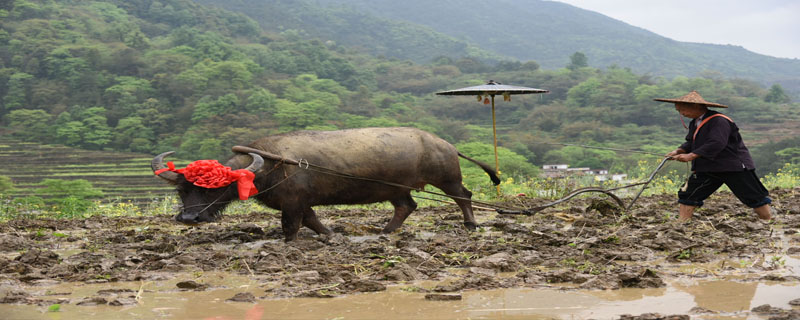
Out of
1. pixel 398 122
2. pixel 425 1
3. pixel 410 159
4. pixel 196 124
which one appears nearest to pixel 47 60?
pixel 196 124

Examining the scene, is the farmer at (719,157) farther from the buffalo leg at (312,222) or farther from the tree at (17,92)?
the tree at (17,92)

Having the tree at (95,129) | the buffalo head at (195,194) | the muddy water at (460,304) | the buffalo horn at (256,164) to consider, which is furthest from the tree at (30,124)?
the muddy water at (460,304)

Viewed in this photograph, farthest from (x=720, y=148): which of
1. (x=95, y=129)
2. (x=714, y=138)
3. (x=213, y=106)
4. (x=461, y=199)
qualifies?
(x=213, y=106)

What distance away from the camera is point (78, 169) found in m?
37.9

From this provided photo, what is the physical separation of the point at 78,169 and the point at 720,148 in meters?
36.9

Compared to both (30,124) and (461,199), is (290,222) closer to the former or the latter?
(461,199)

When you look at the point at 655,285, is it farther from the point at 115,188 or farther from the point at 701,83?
the point at 701,83

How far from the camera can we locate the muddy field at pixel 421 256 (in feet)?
15.0

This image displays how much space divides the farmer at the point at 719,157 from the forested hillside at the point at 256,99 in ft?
89.4

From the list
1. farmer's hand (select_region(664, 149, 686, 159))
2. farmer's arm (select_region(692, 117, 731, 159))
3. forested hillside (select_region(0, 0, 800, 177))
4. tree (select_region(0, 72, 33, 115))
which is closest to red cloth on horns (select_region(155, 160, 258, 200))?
farmer's hand (select_region(664, 149, 686, 159))

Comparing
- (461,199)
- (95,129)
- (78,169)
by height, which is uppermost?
(461,199)

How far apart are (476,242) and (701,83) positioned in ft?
248

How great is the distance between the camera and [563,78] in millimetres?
80750

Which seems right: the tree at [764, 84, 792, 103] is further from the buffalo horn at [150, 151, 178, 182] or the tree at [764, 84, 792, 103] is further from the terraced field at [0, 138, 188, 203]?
the buffalo horn at [150, 151, 178, 182]
